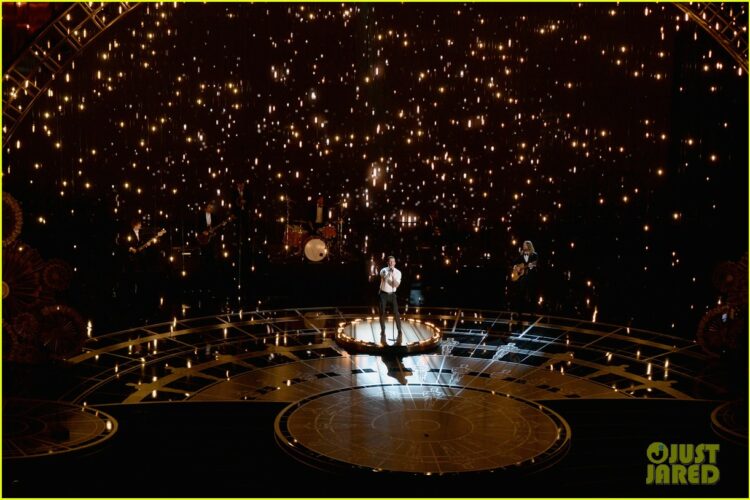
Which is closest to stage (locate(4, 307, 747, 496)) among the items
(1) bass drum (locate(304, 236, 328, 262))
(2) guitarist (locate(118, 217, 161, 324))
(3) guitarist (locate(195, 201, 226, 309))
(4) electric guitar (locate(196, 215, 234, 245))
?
(2) guitarist (locate(118, 217, 161, 324))

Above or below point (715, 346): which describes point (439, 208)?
above

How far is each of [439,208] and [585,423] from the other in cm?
700

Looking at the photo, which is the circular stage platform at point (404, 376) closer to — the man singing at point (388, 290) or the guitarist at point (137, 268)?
the man singing at point (388, 290)

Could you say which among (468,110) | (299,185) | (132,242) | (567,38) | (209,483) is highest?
(567,38)

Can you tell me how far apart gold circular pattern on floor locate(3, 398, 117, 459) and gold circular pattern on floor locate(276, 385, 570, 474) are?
1.22 metres

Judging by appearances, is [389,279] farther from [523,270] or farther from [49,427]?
[49,427]

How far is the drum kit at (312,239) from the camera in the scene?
35.4ft

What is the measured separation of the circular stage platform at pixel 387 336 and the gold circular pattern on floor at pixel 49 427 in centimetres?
274

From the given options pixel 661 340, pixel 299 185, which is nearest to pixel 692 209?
pixel 661 340

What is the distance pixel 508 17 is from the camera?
1173 centimetres

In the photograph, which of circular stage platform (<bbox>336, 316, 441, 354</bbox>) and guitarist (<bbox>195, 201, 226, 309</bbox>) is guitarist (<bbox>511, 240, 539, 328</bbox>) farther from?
guitarist (<bbox>195, 201, 226, 309</bbox>)

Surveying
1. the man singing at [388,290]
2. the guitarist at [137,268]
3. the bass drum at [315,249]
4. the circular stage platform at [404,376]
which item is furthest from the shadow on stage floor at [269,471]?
the bass drum at [315,249]

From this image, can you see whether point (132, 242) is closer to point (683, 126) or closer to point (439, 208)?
point (439, 208)

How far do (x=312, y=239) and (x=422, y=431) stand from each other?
5.92m
